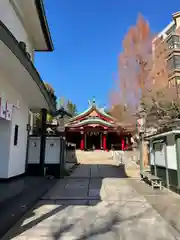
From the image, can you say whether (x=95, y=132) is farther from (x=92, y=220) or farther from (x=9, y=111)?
(x=92, y=220)

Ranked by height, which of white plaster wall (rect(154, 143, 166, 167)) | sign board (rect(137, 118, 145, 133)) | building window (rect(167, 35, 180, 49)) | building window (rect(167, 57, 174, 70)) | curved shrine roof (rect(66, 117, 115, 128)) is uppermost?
building window (rect(167, 35, 180, 49))

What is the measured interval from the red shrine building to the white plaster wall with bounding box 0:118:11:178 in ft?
70.9

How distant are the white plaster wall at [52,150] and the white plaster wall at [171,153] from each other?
A: 5061mm

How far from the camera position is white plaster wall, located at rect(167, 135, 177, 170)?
24.1ft

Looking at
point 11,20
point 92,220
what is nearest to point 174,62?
point 11,20

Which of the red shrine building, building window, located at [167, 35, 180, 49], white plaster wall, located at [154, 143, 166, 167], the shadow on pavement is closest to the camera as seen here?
the shadow on pavement

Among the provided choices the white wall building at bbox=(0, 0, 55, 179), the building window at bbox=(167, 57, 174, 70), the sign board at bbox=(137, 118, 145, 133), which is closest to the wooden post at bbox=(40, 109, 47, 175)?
the white wall building at bbox=(0, 0, 55, 179)

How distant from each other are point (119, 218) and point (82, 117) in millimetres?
27505

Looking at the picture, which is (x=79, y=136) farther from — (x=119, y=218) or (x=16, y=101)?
(x=119, y=218)

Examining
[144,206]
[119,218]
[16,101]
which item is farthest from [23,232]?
[16,101]

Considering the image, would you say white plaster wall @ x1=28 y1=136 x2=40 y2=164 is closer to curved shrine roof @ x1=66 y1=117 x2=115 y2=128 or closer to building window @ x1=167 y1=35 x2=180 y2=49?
curved shrine roof @ x1=66 y1=117 x2=115 y2=128

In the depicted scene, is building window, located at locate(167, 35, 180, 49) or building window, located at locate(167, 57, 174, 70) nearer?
building window, located at locate(167, 57, 174, 70)

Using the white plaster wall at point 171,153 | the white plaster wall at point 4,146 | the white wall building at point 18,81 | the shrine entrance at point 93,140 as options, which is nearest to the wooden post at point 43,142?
the white wall building at point 18,81

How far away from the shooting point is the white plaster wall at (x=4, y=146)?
296 inches
